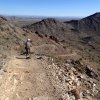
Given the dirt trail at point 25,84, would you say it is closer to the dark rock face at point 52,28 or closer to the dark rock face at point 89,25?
the dark rock face at point 52,28

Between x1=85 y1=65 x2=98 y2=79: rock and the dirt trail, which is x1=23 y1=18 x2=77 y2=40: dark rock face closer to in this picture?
x1=85 y1=65 x2=98 y2=79: rock

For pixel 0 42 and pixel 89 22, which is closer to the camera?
pixel 0 42

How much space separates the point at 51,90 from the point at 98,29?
389 ft

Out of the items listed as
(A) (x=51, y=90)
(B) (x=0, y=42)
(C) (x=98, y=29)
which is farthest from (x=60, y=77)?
(C) (x=98, y=29)

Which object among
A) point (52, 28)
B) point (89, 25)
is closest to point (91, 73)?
point (52, 28)

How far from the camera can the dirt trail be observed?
Answer: 11117mm

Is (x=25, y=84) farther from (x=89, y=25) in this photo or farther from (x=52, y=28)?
(x=89, y=25)

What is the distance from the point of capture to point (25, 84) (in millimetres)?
12617

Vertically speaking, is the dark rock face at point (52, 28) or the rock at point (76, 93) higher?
the rock at point (76, 93)

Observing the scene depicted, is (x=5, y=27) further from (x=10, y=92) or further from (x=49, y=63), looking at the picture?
(x=10, y=92)

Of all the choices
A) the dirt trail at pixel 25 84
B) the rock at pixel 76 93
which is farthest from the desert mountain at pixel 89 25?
the rock at pixel 76 93

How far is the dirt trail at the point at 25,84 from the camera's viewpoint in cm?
1112

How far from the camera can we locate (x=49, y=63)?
57.2ft

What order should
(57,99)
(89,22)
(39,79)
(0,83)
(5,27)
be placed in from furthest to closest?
(89,22) → (5,27) → (39,79) → (0,83) → (57,99)
